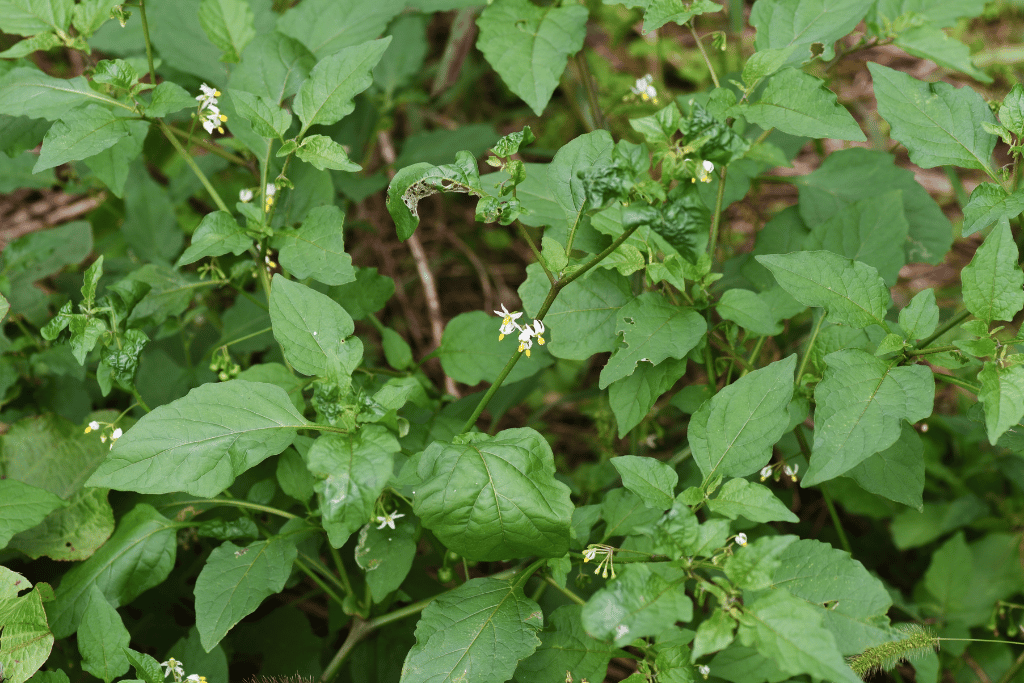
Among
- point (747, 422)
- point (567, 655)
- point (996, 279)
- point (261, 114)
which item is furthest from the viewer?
point (261, 114)

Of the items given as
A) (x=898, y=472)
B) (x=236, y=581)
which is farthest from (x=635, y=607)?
(x=236, y=581)

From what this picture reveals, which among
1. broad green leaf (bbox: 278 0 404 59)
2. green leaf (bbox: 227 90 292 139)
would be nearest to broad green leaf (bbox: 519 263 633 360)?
green leaf (bbox: 227 90 292 139)

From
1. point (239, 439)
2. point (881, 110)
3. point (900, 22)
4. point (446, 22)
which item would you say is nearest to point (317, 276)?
point (239, 439)

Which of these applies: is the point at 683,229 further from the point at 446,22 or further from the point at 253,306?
the point at 446,22

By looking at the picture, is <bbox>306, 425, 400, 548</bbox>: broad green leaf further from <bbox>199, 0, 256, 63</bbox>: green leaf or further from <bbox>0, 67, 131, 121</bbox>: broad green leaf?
<bbox>199, 0, 256, 63</bbox>: green leaf

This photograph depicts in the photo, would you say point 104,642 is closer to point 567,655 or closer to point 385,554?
point 385,554

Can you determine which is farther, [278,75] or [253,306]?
[253,306]
